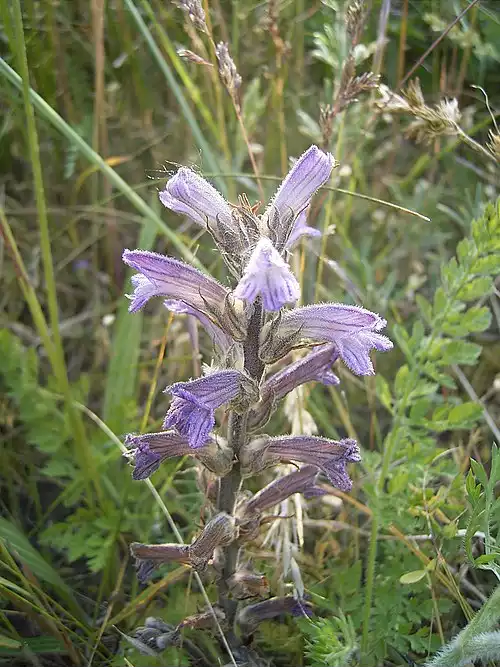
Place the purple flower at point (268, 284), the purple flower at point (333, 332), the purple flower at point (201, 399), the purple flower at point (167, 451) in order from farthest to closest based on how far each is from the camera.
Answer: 1. the purple flower at point (167, 451)
2. the purple flower at point (333, 332)
3. the purple flower at point (201, 399)
4. the purple flower at point (268, 284)

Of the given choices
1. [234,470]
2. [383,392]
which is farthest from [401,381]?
[234,470]

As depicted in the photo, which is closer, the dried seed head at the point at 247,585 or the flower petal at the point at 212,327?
the flower petal at the point at 212,327

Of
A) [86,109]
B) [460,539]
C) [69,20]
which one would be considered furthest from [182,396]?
[69,20]

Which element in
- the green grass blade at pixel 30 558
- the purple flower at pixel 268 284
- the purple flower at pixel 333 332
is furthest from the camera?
the green grass blade at pixel 30 558

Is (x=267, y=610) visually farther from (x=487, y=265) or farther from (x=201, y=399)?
(x=487, y=265)

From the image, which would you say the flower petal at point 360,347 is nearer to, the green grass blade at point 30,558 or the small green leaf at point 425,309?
the small green leaf at point 425,309

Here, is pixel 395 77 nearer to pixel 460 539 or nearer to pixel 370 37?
pixel 370 37

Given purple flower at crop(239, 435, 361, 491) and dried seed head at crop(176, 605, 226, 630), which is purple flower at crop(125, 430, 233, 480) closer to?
purple flower at crop(239, 435, 361, 491)

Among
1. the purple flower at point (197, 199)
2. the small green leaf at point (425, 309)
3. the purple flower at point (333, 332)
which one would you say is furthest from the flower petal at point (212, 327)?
the small green leaf at point (425, 309)

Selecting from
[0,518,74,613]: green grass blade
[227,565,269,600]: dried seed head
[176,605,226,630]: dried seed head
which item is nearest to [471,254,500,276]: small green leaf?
[227,565,269,600]: dried seed head
